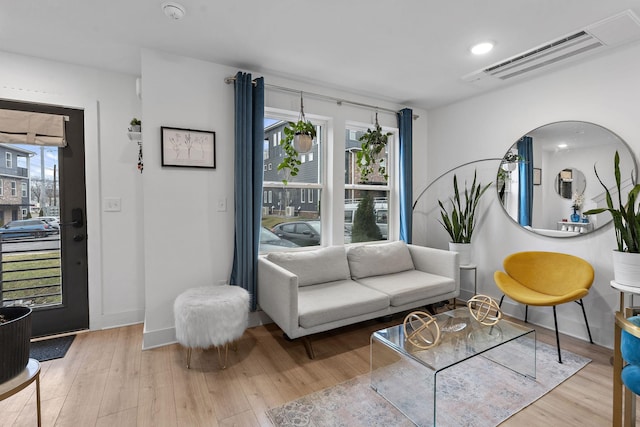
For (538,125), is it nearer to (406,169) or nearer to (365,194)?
(406,169)

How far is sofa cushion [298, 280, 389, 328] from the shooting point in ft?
7.86

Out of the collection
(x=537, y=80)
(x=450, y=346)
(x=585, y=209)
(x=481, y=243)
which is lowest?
(x=450, y=346)

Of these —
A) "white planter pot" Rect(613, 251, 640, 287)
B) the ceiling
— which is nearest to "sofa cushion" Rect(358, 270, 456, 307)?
"white planter pot" Rect(613, 251, 640, 287)

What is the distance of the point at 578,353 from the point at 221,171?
3.35m

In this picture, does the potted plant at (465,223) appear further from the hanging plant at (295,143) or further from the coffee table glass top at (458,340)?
the hanging plant at (295,143)

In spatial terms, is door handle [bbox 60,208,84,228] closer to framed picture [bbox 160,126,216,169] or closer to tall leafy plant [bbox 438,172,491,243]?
framed picture [bbox 160,126,216,169]

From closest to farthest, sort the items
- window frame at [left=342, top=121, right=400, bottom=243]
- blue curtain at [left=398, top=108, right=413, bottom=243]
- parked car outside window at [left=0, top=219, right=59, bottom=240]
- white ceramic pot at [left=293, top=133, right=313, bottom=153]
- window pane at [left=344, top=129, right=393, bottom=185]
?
parked car outside window at [left=0, top=219, right=59, bottom=240], white ceramic pot at [left=293, top=133, right=313, bottom=153], window pane at [left=344, top=129, right=393, bottom=185], blue curtain at [left=398, top=108, right=413, bottom=243], window frame at [left=342, top=121, right=400, bottom=243]

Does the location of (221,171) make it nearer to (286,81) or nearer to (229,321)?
(286,81)

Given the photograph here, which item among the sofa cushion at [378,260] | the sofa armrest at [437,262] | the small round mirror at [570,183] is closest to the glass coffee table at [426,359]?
the sofa armrest at [437,262]

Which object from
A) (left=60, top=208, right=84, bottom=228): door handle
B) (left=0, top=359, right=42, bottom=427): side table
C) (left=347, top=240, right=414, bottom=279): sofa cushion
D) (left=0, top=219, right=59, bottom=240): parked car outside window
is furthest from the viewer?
(left=347, top=240, right=414, bottom=279): sofa cushion

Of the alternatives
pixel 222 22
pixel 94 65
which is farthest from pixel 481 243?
pixel 94 65

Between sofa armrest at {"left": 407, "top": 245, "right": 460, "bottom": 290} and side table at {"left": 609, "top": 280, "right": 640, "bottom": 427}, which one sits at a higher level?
sofa armrest at {"left": 407, "top": 245, "right": 460, "bottom": 290}

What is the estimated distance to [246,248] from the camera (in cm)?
288

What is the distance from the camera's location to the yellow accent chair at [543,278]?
255 cm
